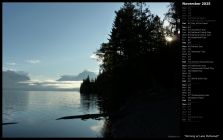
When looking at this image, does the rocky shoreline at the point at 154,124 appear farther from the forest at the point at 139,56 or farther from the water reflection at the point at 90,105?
the water reflection at the point at 90,105

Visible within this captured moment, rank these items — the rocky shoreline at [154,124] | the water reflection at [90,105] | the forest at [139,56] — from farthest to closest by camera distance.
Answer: the water reflection at [90,105] → the forest at [139,56] → the rocky shoreline at [154,124]

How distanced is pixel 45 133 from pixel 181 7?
1144 inches

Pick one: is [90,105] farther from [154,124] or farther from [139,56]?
[154,124]

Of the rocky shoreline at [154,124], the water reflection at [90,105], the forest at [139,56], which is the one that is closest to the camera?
the rocky shoreline at [154,124]

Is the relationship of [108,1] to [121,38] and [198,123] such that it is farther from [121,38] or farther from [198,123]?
[121,38]

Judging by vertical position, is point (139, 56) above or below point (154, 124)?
above

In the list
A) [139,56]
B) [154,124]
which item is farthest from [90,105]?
[154,124]

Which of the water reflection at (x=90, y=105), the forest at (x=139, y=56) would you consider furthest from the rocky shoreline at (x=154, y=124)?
the water reflection at (x=90, y=105)

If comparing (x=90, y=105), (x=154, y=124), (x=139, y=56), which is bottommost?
(x=90, y=105)

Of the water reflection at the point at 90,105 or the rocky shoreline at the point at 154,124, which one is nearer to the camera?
the rocky shoreline at the point at 154,124

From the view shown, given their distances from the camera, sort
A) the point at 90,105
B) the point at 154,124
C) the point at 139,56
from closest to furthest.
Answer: the point at 154,124
the point at 139,56
the point at 90,105

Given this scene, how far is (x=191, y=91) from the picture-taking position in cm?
929

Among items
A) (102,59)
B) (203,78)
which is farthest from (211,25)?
(102,59)

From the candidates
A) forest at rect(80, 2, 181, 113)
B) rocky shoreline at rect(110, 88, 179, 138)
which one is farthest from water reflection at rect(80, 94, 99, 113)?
rocky shoreline at rect(110, 88, 179, 138)
